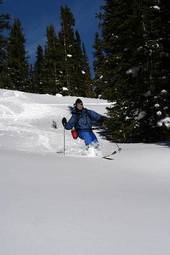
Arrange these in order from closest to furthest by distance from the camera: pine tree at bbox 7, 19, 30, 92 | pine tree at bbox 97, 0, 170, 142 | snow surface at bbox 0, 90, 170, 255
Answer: snow surface at bbox 0, 90, 170, 255, pine tree at bbox 97, 0, 170, 142, pine tree at bbox 7, 19, 30, 92

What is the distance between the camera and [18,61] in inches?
2151

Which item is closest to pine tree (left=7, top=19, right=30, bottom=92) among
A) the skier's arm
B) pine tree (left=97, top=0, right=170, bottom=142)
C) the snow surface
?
pine tree (left=97, top=0, right=170, bottom=142)

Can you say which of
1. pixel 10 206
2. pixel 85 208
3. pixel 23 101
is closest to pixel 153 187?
pixel 85 208

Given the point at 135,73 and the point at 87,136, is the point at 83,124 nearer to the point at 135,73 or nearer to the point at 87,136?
the point at 87,136

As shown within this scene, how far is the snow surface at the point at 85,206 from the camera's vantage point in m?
3.93

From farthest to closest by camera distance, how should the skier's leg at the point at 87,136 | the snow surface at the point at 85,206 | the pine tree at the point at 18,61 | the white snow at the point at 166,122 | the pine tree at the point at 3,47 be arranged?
1. the pine tree at the point at 18,61
2. the pine tree at the point at 3,47
3. the white snow at the point at 166,122
4. the skier's leg at the point at 87,136
5. the snow surface at the point at 85,206

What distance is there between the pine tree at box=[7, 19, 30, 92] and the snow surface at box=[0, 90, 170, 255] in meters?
43.3

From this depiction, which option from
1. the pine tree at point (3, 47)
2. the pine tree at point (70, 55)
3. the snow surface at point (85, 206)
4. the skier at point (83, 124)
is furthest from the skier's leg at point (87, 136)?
the pine tree at point (70, 55)

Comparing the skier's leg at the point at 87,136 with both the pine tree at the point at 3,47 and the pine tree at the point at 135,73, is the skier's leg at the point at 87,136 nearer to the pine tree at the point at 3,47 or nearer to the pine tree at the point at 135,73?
the pine tree at the point at 135,73

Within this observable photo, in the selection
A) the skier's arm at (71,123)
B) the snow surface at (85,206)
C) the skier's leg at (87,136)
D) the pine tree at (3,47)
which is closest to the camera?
the snow surface at (85,206)

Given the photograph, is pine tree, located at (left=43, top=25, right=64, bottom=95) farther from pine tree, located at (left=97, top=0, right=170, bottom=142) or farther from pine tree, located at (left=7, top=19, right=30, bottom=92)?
pine tree, located at (left=97, top=0, right=170, bottom=142)

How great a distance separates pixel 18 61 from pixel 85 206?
5099 centimetres

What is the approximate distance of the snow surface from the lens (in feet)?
12.9

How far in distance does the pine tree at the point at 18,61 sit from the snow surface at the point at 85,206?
43281mm
